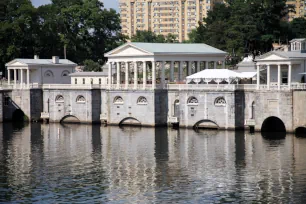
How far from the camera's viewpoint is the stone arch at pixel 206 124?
98150 mm

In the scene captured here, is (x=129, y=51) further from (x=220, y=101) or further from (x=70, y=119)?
(x=220, y=101)

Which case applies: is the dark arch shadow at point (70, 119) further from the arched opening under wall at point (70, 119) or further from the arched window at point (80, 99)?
the arched window at point (80, 99)

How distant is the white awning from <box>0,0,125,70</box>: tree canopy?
4697cm

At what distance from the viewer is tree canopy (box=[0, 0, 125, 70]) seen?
141 metres

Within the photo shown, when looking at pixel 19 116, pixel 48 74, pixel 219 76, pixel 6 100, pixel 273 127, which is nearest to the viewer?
pixel 273 127

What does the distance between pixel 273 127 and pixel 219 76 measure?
30.6 ft

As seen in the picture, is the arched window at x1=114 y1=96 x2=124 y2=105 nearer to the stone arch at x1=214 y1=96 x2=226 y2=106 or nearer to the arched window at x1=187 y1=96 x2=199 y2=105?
the arched window at x1=187 y1=96 x2=199 y2=105

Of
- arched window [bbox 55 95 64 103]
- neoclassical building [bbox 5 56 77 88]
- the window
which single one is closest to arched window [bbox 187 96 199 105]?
arched window [bbox 55 95 64 103]

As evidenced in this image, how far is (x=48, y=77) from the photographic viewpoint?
12262cm

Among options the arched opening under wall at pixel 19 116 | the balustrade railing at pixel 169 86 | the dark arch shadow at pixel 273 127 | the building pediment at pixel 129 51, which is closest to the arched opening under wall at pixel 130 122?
the balustrade railing at pixel 169 86

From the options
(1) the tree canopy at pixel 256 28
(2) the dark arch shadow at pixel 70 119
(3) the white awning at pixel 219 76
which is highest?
(1) the tree canopy at pixel 256 28

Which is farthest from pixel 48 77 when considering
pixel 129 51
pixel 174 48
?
pixel 174 48

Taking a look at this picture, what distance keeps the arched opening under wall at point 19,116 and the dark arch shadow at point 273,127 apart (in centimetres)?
3866

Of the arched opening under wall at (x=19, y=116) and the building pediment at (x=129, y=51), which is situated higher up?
the building pediment at (x=129, y=51)
